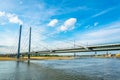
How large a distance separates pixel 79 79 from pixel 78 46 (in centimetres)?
1845

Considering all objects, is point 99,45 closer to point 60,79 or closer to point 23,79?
point 60,79

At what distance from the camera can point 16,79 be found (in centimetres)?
2792

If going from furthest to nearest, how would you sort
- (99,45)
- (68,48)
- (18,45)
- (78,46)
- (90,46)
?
(18,45) < (68,48) < (78,46) < (90,46) < (99,45)

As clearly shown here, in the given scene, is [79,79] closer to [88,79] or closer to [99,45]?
[88,79]

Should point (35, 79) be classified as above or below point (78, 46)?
below

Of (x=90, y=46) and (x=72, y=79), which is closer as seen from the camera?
(x=72, y=79)

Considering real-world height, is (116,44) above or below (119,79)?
above

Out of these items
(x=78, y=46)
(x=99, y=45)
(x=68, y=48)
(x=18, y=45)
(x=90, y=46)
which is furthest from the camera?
(x=18, y=45)

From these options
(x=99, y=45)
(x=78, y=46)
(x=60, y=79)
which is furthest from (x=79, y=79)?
(x=78, y=46)

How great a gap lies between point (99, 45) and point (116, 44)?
5.59 metres

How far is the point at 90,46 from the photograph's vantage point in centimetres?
4150

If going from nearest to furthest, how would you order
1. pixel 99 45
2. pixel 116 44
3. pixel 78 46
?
pixel 116 44
pixel 99 45
pixel 78 46

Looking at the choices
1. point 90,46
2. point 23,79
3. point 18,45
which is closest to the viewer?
point 23,79

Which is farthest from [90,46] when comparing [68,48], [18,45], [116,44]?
[18,45]
